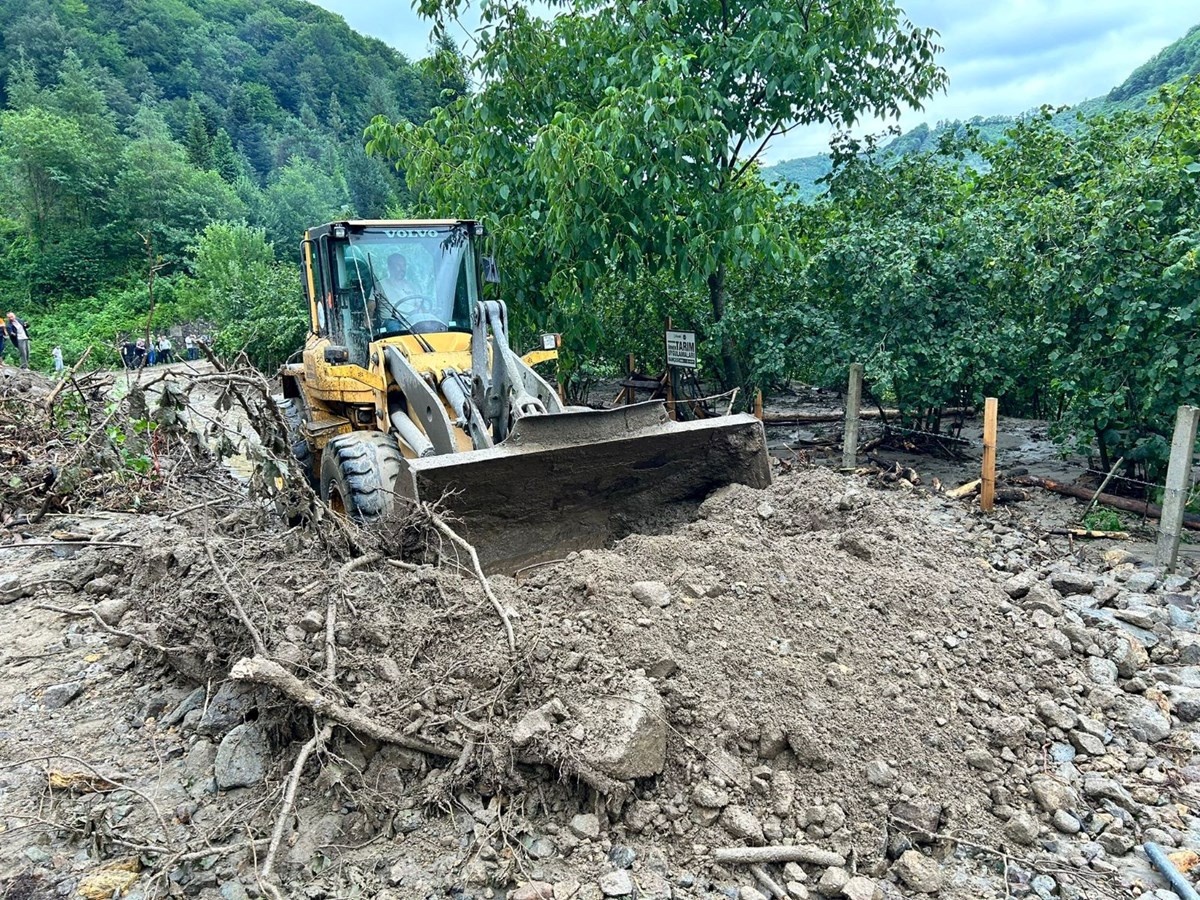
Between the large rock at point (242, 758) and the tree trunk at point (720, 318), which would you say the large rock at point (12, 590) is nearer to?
the large rock at point (242, 758)

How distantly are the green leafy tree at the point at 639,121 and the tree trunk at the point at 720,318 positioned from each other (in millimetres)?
58

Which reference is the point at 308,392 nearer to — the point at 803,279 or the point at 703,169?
the point at 703,169

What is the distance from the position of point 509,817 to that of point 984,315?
732 cm

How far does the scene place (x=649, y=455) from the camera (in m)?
5.18

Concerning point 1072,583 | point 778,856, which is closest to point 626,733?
point 778,856

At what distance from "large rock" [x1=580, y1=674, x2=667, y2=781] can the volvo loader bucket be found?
1594mm

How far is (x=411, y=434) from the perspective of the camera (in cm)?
567

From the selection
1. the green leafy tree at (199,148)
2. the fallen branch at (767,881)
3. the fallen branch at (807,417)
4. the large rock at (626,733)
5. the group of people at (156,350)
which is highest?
the green leafy tree at (199,148)

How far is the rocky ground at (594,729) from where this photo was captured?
2.88 metres

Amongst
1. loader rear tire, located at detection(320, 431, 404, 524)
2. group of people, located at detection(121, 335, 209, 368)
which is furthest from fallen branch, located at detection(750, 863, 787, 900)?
group of people, located at detection(121, 335, 209, 368)

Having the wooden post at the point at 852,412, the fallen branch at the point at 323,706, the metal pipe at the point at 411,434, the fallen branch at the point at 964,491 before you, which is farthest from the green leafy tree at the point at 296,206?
the fallen branch at the point at 323,706

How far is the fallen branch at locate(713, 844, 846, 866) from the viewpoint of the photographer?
9.39 ft

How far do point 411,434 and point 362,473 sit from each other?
566 mm

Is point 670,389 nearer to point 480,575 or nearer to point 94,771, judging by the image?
point 480,575
